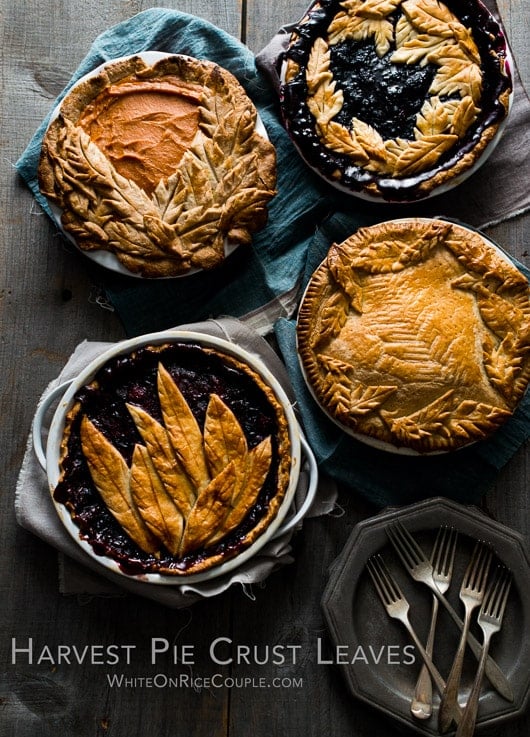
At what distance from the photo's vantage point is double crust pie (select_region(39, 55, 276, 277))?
8.02 feet

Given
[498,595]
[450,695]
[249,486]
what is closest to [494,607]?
[498,595]

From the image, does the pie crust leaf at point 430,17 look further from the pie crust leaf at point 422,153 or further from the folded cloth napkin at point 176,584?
the folded cloth napkin at point 176,584

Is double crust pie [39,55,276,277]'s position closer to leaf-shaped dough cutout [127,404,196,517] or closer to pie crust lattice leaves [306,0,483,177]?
pie crust lattice leaves [306,0,483,177]

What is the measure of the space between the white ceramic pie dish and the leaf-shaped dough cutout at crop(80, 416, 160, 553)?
83 millimetres

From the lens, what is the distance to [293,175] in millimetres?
2645

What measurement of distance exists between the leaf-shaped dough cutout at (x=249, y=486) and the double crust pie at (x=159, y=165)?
0.58 metres

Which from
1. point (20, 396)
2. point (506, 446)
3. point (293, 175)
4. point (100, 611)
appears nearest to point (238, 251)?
point (293, 175)

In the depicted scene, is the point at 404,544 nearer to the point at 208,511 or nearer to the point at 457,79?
the point at 208,511

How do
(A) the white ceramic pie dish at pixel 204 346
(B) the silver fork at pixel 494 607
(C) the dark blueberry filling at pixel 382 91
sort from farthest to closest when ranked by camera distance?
(C) the dark blueberry filling at pixel 382 91 < (B) the silver fork at pixel 494 607 < (A) the white ceramic pie dish at pixel 204 346

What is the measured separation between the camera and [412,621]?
8.18ft

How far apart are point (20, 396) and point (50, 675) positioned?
2.84ft

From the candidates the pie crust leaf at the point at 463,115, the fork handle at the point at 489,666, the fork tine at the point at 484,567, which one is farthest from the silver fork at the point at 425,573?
the pie crust leaf at the point at 463,115

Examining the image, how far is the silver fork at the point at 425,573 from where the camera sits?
240 cm

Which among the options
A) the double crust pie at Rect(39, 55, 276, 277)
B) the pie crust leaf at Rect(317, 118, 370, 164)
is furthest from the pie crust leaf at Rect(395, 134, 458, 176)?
the double crust pie at Rect(39, 55, 276, 277)
